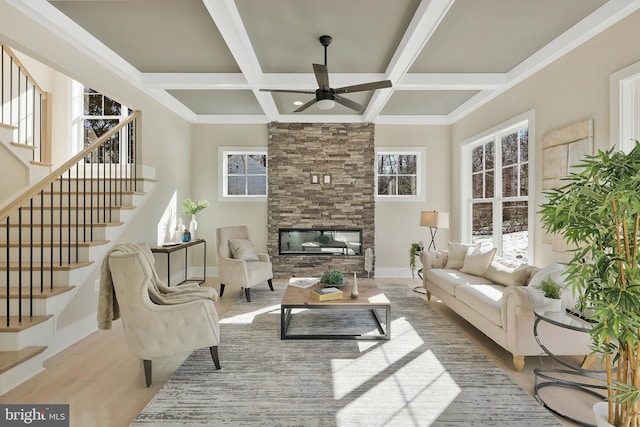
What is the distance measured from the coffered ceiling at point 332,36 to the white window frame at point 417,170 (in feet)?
4.49

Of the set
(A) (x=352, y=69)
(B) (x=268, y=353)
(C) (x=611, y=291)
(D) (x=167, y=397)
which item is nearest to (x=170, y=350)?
(D) (x=167, y=397)

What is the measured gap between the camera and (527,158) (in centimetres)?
405

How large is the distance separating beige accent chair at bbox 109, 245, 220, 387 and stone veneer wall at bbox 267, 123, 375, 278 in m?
3.55

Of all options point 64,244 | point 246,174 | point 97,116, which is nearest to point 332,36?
point 64,244

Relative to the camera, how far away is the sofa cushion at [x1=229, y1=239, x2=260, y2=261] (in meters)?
4.77

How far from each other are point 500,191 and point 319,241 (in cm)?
306

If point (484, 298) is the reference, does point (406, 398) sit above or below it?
below

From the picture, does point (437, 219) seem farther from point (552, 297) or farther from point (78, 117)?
point (78, 117)

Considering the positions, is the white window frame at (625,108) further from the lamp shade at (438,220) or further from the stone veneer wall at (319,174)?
the stone veneer wall at (319,174)

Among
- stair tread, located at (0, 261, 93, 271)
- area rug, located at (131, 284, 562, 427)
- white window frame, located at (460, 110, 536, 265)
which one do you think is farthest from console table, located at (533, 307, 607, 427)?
stair tread, located at (0, 261, 93, 271)

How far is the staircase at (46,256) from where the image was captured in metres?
2.41

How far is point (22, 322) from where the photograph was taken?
2.48 metres

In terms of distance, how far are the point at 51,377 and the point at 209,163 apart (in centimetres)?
421

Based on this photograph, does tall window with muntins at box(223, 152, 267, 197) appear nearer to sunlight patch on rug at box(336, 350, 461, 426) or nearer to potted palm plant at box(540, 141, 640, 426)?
sunlight patch on rug at box(336, 350, 461, 426)
